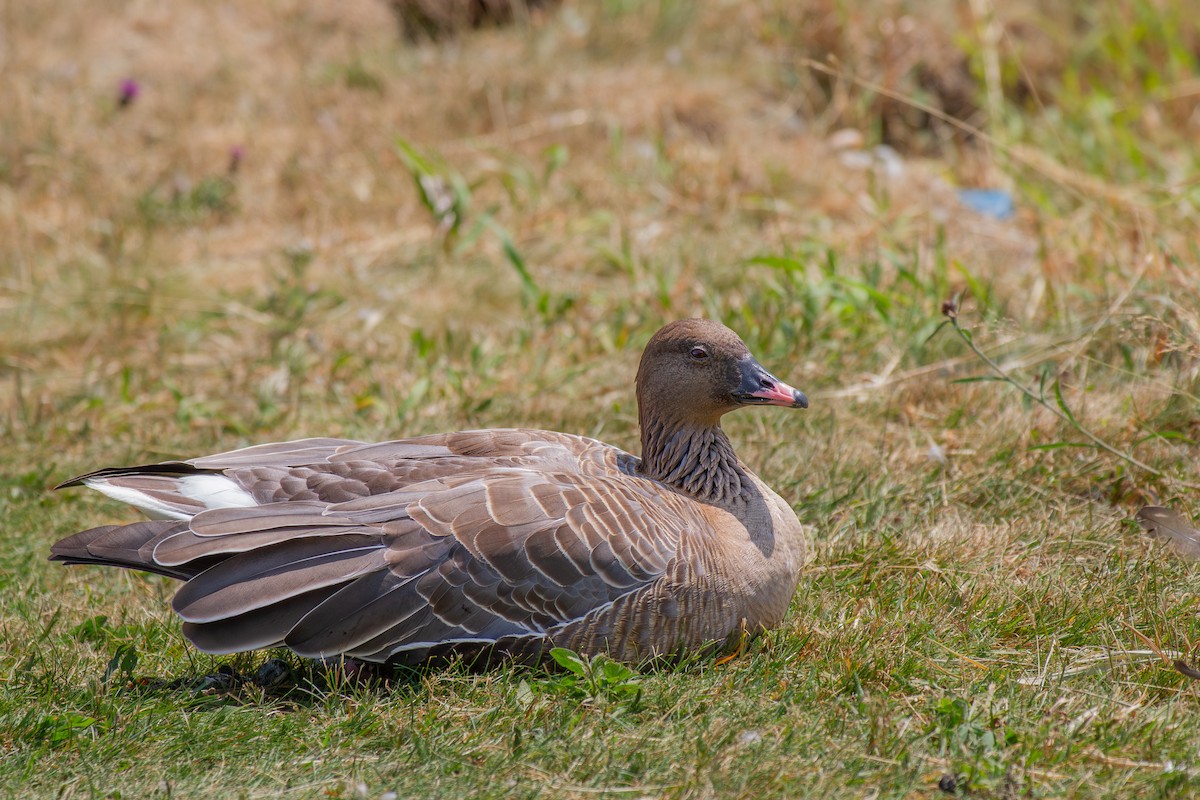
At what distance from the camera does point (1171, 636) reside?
384 cm

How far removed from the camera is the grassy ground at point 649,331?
348 centimetres

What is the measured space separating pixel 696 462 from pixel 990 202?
4.39 m

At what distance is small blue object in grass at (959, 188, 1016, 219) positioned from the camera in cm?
782

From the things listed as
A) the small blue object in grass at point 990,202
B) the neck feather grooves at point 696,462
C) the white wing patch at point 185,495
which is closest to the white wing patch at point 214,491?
the white wing patch at point 185,495

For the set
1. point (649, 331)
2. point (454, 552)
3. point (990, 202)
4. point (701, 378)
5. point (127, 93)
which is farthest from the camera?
point (127, 93)

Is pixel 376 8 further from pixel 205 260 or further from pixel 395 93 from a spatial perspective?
pixel 205 260

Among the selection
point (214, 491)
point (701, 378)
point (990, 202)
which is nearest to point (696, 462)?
point (701, 378)

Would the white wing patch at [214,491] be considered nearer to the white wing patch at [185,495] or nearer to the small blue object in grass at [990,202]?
the white wing patch at [185,495]

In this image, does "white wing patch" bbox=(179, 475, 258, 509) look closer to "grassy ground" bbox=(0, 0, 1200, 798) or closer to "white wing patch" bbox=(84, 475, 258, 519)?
"white wing patch" bbox=(84, 475, 258, 519)

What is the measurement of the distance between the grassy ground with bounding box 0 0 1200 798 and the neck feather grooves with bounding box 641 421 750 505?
1.63 feet

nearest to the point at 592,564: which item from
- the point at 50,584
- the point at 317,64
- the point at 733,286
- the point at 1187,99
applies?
the point at 50,584

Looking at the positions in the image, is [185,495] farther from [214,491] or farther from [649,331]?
[649,331]

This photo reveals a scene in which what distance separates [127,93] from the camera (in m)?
8.55

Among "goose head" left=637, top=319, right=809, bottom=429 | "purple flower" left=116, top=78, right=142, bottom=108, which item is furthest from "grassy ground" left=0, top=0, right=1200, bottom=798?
"goose head" left=637, top=319, right=809, bottom=429
